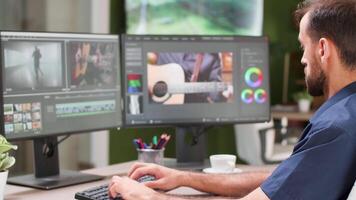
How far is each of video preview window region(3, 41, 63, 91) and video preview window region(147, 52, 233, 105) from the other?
16.1 inches

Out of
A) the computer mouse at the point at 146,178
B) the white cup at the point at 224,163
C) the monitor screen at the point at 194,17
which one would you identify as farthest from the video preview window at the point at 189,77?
the monitor screen at the point at 194,17

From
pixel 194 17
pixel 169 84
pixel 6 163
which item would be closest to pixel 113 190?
pixel 6 163

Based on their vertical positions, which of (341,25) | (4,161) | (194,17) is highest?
(194,17)

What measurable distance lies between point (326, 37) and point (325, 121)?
0.74 ft

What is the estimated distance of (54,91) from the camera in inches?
83.3

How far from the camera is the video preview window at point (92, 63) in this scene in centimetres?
219

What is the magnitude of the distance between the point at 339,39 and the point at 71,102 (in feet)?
3.49

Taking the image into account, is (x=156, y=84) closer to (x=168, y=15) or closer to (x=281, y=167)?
(x=281, y=167)

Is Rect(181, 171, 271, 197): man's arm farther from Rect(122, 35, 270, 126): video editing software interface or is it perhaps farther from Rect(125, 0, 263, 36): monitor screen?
Rect(125, 0, 263, 36): monitor screen

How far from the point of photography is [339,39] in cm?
145

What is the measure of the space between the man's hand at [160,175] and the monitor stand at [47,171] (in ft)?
0.90

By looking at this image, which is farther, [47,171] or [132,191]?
[47,171]

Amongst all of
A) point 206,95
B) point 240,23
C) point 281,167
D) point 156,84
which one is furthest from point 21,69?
point 240,23

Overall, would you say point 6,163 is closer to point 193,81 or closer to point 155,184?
point 155,184
